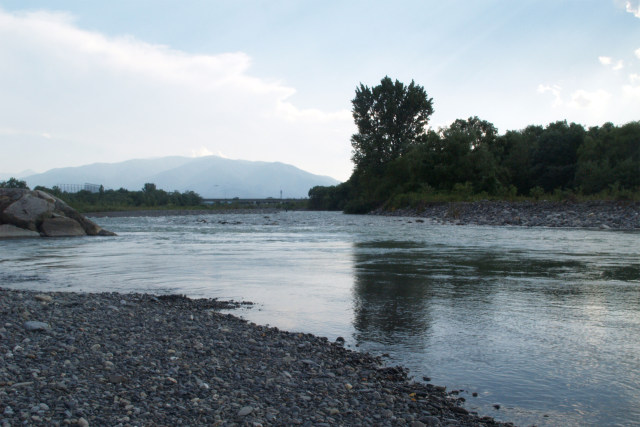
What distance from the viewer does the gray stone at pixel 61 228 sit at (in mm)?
22484

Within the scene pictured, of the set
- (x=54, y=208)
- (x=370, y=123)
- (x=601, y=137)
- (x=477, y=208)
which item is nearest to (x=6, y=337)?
(x=54, y=208)

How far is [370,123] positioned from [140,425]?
214 ft

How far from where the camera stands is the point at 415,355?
17.0 feet

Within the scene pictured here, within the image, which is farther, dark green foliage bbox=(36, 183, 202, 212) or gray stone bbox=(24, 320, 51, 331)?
dark green foliage bbox=(36, 183, 202, 212)

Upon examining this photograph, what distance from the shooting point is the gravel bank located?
349cm

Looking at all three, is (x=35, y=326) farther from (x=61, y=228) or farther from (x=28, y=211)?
(x=61, y=228)

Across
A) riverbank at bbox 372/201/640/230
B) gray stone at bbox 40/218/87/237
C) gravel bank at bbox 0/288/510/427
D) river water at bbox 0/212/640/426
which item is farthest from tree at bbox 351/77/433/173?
gravel bank at bbox 0/288/510/427

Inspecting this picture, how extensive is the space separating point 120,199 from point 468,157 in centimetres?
5860

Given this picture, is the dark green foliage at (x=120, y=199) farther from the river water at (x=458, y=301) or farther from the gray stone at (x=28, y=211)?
the river water at (x=458, y=301)

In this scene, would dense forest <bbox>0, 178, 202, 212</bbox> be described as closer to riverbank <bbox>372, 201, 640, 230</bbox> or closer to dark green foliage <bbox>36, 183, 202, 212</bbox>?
dark green foliage <bbox>36, 183, 202, 212</bbox>

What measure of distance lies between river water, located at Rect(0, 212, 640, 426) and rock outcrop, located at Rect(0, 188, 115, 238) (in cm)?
578

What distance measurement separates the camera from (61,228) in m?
23.0

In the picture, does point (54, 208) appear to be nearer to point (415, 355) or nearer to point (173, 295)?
point (173, 295)

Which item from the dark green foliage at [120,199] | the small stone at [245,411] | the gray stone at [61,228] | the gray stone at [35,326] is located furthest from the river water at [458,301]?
the dark green foliage at [120,199]
